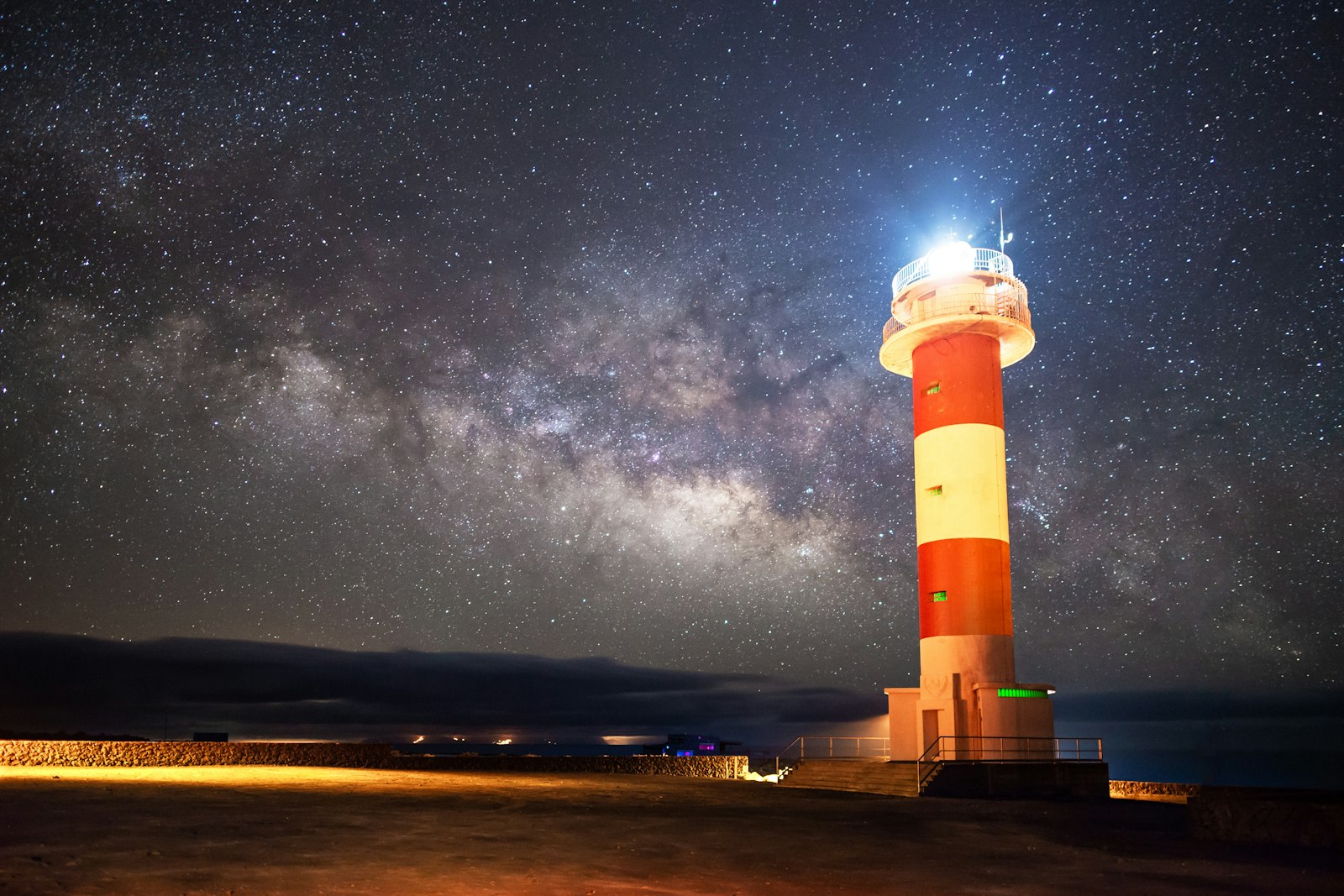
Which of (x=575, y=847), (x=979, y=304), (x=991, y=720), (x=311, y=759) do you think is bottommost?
(x=311, y=759)

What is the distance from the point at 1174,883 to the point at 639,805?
10.6 m

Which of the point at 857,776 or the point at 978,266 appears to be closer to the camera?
the point at 857,776

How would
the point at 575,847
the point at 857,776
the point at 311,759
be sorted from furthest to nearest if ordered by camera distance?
the point at 311,759 < the point at 857,776 < the point at 575,847

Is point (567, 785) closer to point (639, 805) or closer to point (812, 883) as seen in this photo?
point (639, 805)

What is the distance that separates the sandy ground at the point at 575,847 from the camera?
9.50m

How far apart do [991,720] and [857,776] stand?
4202 mm

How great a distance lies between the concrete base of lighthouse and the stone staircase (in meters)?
1.66

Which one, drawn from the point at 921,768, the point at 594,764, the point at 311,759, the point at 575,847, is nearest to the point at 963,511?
the point at 921,768

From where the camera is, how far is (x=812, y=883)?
10055 mm

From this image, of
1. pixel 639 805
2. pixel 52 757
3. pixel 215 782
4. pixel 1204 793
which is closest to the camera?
pixel 1204 793

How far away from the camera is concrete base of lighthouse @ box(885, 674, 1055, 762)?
27.5 metres

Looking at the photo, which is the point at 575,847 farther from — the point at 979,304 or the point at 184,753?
the point at 979,304

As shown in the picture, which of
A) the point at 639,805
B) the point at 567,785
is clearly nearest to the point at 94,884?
the point at 639,805

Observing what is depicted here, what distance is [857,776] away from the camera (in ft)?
91.7
